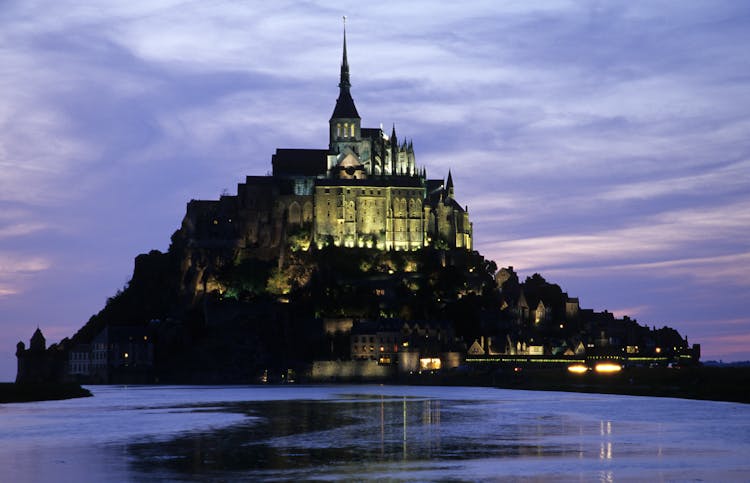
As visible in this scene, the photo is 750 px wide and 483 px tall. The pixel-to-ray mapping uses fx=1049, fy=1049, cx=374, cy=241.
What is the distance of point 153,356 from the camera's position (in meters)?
143

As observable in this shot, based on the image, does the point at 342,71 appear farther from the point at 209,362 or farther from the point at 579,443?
the point at 579,443

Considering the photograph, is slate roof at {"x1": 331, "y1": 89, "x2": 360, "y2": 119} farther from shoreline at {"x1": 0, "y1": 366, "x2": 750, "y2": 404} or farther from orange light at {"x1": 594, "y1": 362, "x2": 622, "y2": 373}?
orange light at {"x1": 594, "y1": 362, "x2": 622, "y2": 373}

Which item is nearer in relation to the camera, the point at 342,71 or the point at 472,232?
the point at 472,232

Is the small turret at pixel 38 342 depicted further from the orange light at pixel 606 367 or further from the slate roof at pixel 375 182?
the orange light at pixel 606 367

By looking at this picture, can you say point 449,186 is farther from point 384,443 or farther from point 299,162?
point 384,443

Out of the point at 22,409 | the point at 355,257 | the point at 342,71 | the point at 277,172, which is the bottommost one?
the point at 22,409

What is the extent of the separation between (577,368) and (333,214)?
1913 inches

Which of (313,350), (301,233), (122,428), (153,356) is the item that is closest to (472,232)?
(301,233)

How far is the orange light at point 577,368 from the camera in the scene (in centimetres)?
11706

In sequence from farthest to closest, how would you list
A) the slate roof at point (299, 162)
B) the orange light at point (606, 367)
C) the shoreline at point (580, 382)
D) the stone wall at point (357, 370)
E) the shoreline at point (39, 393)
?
the slate roof at point (299, 162)
the stone wall at point (357, 370)
the orange light at point (606, 367)
the shoreline at point (39, 393)
the shoreline at point (580, 382)

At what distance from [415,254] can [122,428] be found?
101 meters

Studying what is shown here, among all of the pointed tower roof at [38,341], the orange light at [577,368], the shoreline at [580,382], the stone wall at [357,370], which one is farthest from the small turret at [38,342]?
the orange light at [577,368]

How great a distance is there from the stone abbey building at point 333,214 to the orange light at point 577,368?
36.6 m

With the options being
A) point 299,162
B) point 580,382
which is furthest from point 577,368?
point 299,162
